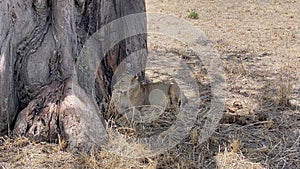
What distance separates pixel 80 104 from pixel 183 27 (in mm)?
4482

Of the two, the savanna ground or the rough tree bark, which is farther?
the rough tree bark

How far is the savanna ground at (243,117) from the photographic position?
113 inches

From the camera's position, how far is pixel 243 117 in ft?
11.9

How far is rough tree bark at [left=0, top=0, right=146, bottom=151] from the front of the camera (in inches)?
119

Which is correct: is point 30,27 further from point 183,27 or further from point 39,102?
point 183,27

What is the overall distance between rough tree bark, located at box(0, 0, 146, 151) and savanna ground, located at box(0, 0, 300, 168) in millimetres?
120

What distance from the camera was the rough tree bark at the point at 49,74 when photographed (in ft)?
9.88

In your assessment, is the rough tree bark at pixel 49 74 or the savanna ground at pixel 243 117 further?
the rough tree bark at pixel 49 74

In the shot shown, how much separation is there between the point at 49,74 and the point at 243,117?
1547mm

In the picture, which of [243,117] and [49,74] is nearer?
[49,74]

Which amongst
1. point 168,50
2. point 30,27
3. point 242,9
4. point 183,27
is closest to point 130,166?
point 30,27

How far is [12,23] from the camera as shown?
3168 millimetres

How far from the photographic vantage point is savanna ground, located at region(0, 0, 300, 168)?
2.86 metres

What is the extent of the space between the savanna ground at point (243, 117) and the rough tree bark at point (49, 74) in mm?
120
